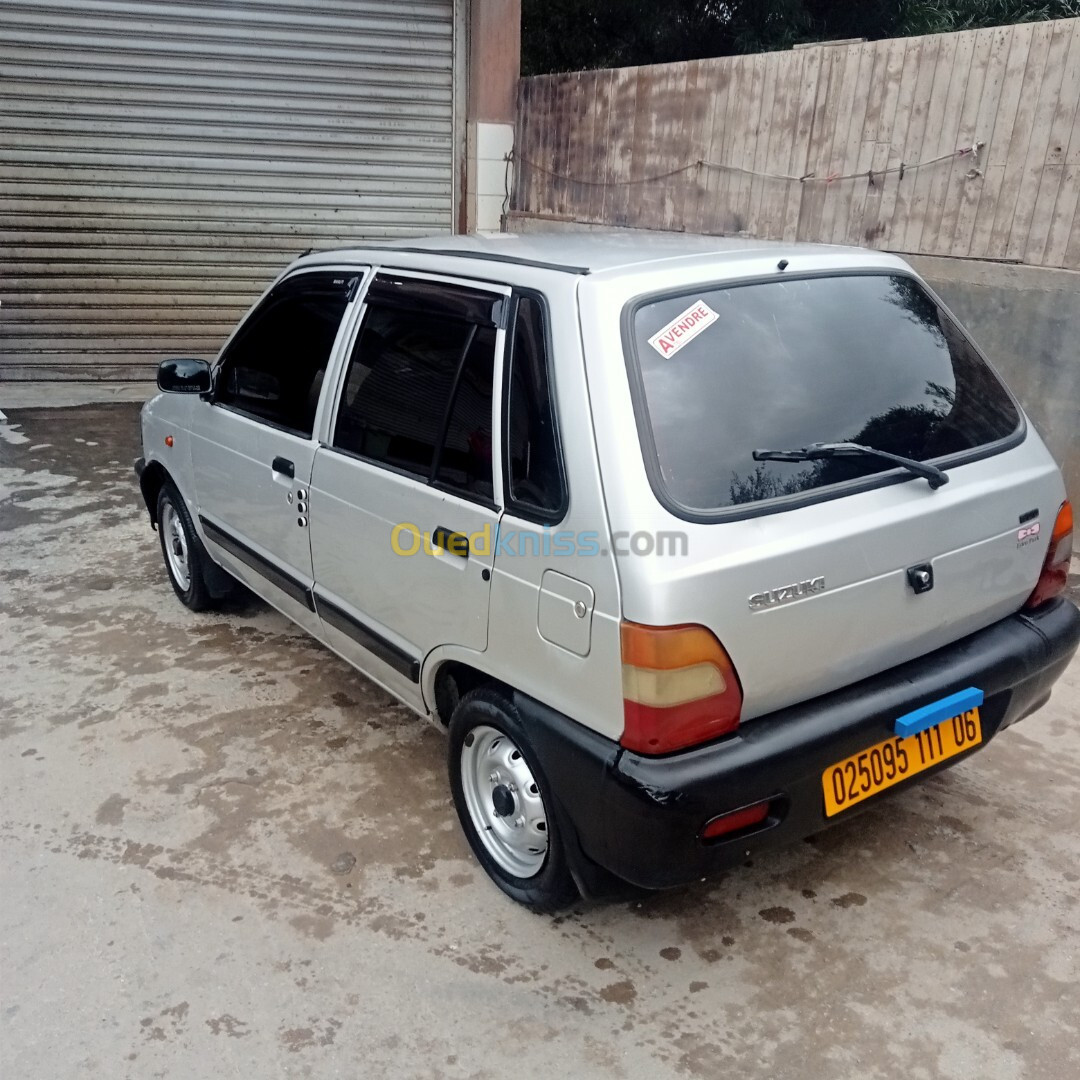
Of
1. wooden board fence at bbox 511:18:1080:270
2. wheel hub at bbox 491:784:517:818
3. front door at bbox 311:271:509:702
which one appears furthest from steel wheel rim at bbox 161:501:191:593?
wooden board fence at bbox 511:18:1080:270

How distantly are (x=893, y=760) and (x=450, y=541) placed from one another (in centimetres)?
125

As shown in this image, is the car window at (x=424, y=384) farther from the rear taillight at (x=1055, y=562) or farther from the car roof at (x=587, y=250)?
the rear taillight at (x=1055, y=562)

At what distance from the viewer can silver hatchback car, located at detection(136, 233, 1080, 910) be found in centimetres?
213

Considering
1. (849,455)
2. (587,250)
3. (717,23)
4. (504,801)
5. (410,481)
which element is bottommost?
(504,801)

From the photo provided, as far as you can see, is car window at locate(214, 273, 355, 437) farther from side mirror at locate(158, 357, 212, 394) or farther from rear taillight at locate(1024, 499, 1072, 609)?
rear taillight at locate(1024, 499, 1072, 609)

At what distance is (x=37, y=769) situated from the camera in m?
3.30

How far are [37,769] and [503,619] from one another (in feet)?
6.29

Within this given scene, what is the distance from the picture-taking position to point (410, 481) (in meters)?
2.75

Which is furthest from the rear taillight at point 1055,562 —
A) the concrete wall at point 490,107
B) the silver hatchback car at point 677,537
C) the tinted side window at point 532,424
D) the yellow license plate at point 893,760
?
the concrete wall at point 490,107

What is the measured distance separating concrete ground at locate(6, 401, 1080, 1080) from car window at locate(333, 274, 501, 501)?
115 centimetres

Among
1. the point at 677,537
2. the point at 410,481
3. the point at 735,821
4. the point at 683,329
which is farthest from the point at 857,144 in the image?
the point at 735,821

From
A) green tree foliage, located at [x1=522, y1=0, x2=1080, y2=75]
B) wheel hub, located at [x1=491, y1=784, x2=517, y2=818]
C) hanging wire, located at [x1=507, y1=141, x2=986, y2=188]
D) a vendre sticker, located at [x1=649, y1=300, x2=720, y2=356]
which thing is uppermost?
green tree foliage, located at [x1=522, y1=0, x2=1080, y2=75]

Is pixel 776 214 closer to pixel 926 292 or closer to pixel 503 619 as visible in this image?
pixel 926 292

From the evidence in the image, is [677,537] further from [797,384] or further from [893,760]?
[893,760]
